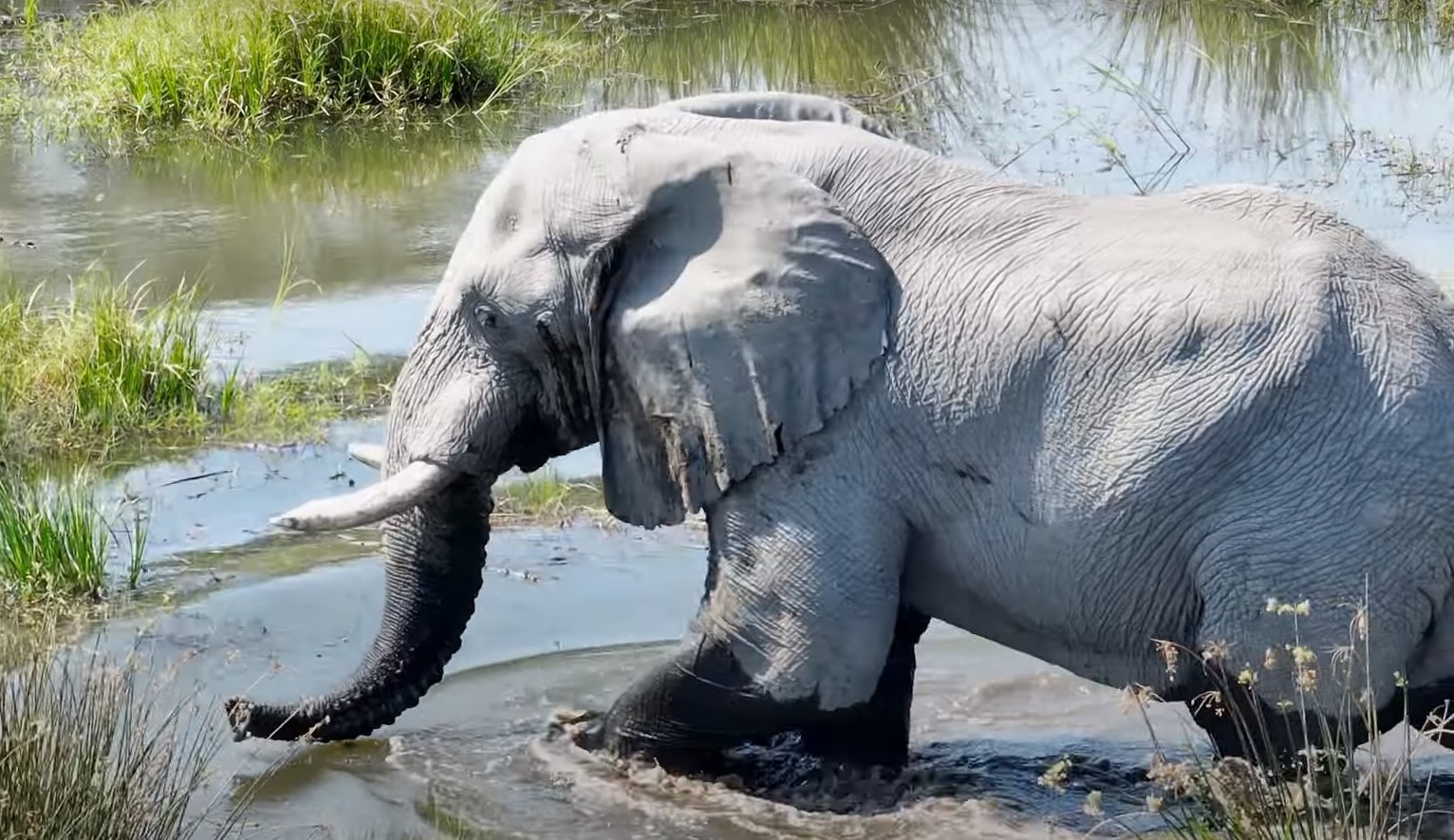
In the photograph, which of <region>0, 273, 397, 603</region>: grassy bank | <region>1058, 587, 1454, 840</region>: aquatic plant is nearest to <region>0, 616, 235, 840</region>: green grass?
<region>1058, 587, 1454, 840</region>: aquatic plant

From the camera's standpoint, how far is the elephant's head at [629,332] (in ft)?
18.6

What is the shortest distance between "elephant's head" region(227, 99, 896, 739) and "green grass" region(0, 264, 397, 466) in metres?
→ 3.05

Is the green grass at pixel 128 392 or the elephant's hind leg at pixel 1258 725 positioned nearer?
the elephant's hind leg at pixel 1258 725

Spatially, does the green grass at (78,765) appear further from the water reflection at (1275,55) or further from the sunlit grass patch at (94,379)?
the water reflection at (1275,55)

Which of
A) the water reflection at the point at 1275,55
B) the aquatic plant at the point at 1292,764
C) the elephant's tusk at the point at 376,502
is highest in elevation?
the elephant's tusk at the point at 376,502

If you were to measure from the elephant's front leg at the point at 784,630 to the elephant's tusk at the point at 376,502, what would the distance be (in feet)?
2.30

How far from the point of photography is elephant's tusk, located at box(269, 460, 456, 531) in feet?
19.5

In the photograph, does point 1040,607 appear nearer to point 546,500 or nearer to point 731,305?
point 731,305

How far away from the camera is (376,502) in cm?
596

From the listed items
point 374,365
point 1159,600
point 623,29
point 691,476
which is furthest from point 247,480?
point 623,29

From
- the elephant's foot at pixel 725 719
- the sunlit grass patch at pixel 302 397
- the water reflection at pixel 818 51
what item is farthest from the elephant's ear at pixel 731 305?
the water reflection at pixel 818 51

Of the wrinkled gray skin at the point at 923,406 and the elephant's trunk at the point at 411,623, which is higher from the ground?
the wrinkled gray skin at the point at 923,406

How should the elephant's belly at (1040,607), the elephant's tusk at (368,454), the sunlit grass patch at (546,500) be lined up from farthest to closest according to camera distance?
→ the sunlit grass patch at (546,500)
the elephant's tusk at (368,454)
the elephant's belly at (1040,607)

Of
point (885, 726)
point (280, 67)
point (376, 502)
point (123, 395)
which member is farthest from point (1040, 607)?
point (280, 67)
